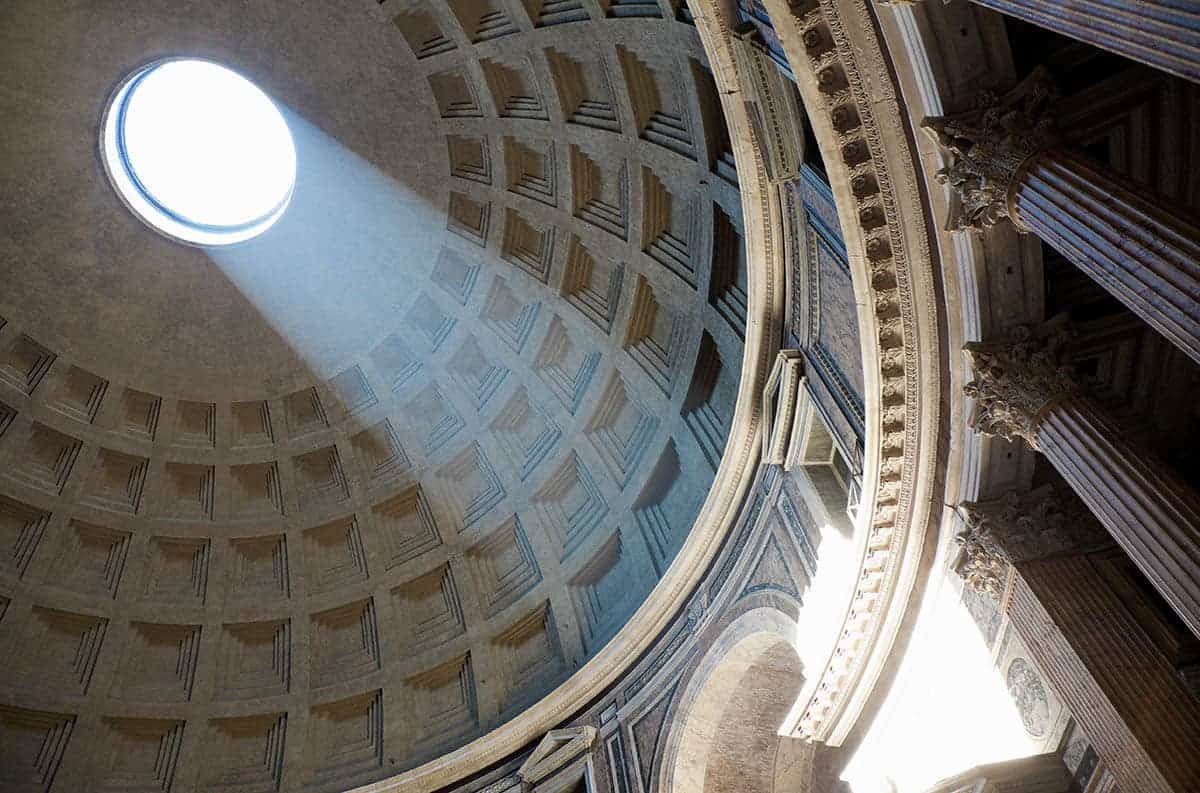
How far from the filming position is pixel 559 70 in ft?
47.1

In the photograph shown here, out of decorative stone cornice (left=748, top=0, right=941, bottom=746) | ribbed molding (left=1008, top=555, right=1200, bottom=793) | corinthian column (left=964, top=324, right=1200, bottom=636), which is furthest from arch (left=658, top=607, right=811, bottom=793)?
corinthian column (left=964, top=324, right=1200, bottom=636)

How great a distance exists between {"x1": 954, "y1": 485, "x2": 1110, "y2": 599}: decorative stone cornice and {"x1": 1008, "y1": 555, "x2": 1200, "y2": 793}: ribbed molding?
0.48ft

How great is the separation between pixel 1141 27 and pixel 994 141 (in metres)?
1.92

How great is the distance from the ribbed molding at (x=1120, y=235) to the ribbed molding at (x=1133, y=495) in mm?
1014

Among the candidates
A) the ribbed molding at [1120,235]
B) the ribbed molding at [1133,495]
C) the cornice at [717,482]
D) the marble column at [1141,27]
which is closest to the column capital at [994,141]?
the ribbed molding at [1120,235]

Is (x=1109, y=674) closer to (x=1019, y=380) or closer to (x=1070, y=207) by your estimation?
(x=1019, y=380)

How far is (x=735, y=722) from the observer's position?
39.7 feet

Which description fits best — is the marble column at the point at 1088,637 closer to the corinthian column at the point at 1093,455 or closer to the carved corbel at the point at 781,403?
the corinthian column at the point at 1093,455

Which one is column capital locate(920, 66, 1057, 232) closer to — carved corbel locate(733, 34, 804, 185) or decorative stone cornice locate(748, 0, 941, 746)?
decorative stone cornice locate(748, 0, 941, 746)

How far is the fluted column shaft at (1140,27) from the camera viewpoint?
399 cm

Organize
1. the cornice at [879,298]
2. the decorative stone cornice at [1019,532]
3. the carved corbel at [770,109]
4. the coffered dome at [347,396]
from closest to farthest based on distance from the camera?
1. the decorative stone cornice at [1019,532]
2. the cornice at [879,298]
3. the carved corbel at [770,109]
4. the coffered dome at [347,396]

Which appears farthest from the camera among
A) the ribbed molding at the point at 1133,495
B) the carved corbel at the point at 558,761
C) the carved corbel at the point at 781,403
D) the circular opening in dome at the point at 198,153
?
the circular opening in dome at the point at 198,153

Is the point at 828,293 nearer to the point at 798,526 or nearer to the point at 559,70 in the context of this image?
the point at 798,526

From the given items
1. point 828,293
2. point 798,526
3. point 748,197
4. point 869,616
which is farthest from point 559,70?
point 869,616
